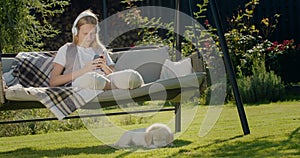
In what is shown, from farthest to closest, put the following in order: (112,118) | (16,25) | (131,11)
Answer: (131,11)
(16,25)
(112,118)

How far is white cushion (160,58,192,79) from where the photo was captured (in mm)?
4293

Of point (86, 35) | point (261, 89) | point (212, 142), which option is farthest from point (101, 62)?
point (261, 89)

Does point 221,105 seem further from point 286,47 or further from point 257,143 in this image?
point 257,143

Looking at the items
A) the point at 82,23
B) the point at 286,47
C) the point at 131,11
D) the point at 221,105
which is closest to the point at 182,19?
the point at 131,11

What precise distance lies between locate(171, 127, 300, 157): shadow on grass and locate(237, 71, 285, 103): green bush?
254cm

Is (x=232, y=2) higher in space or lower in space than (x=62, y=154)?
higher

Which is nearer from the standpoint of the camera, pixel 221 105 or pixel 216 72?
pixel 221 105

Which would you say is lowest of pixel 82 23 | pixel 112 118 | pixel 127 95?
pixel 112 118

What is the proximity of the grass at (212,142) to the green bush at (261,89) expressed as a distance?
3.24 ft

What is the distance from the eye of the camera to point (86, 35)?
4.20 m

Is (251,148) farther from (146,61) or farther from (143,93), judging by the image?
(146,61)

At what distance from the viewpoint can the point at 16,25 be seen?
21.1ft

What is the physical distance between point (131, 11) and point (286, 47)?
178 centimetres

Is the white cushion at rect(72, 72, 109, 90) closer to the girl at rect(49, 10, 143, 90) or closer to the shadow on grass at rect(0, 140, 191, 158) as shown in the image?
the girl at rect(49, 10, 143, 90)
